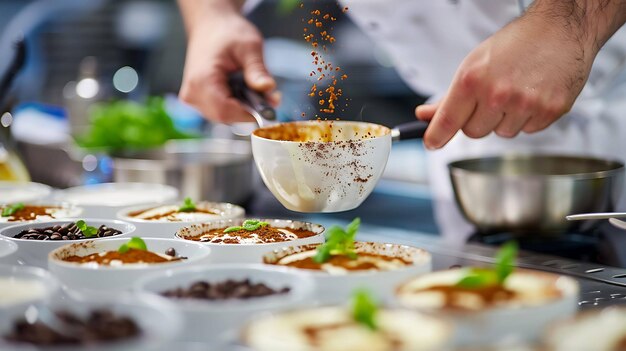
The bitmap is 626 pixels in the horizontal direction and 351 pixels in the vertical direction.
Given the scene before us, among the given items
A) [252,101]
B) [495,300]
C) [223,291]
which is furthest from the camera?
[252,101]

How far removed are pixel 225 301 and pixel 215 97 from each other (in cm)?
128

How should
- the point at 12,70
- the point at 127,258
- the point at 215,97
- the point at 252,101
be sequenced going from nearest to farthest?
the point at 127,258, the point at 252,101, the point at 215,97, the point at 12,70

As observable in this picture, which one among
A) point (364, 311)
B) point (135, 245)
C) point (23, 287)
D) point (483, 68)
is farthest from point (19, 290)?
point (483, 68)

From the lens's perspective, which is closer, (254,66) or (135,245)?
(135,245)

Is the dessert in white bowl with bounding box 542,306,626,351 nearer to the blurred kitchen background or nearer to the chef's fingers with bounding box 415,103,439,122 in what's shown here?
the chef's fingers with bounding box 415,103,439,122

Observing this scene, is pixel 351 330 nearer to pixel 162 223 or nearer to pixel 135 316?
pixel 135 316

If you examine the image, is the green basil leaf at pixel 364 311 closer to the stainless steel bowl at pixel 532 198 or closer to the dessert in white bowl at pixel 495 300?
the dessert in white bowl at pixel 495 300

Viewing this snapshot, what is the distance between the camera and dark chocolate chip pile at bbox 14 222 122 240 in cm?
179

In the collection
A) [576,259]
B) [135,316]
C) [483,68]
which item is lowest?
[576,259]

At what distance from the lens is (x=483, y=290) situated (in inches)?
49.7

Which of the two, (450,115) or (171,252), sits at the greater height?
(450,115)

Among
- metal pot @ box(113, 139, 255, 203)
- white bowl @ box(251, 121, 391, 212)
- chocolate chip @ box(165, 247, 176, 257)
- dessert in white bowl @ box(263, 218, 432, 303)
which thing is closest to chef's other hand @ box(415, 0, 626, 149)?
white bowl @ box(251, 121, 391, 212)

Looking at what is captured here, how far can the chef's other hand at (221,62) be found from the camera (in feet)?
8.16

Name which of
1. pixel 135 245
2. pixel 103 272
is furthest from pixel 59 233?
pixel 103 272
